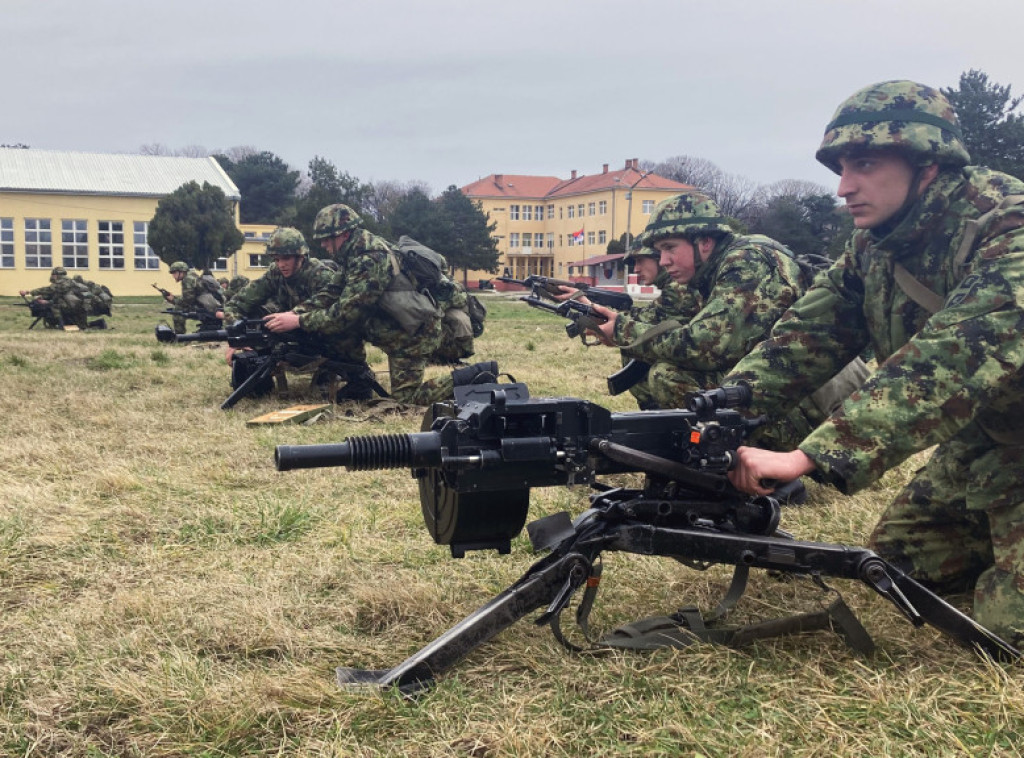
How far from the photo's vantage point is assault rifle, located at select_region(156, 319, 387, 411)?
29.9ft

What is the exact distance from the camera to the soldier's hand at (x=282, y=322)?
29.8 feet

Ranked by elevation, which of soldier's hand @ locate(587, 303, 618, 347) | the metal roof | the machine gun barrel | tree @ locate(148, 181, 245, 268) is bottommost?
the machine gun barrel

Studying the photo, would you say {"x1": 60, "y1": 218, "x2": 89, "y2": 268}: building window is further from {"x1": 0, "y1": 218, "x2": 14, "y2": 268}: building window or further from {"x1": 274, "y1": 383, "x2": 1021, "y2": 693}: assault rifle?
{"x1": 274, "y1": 383, "x2": 1021, "y2": 693}: assault rifle

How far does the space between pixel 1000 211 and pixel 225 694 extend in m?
3.16

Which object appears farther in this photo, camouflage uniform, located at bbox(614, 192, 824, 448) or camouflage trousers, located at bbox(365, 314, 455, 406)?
camouflage trousers, located at bbox(365, 314, 455, 406)

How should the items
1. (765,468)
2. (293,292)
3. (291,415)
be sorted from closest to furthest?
1. (765,468)
2. (291,415)
3. (293,292)

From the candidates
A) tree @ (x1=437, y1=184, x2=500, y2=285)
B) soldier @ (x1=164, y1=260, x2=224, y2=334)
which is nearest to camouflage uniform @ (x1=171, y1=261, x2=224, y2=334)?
soldier @ (x1=164, y1=260, x2=224, y2=334)

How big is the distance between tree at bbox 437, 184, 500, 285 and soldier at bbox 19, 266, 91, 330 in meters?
35.1

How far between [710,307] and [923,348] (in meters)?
2.84

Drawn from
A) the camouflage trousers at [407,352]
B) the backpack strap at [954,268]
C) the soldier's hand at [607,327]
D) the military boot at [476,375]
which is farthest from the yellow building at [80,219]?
the backpack strap at [954,268]

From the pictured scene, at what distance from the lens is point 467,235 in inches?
2285

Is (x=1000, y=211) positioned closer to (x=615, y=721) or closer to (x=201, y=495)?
(x=615, y=721)

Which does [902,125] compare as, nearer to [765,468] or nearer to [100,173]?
[765,468]

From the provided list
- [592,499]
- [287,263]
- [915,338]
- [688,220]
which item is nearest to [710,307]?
[688,220]
